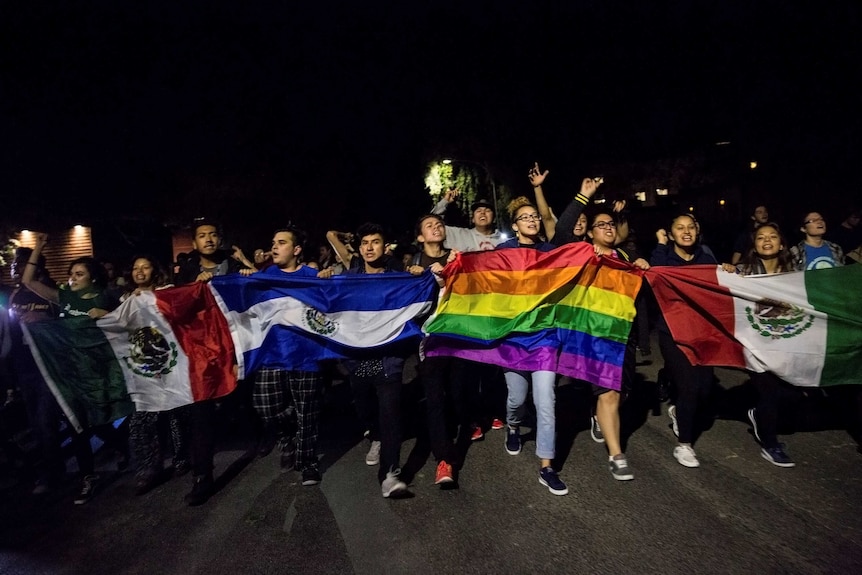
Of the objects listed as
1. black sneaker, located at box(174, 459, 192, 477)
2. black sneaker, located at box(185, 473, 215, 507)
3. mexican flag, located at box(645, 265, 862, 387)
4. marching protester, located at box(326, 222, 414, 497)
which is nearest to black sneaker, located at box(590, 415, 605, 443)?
mexican flag, located at box(645, 265, 862, 387)

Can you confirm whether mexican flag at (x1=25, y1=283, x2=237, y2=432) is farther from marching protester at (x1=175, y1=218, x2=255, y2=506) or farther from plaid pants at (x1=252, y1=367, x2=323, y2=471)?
plaid pants at (x1=252, y1=367, x2=323, y2=471)

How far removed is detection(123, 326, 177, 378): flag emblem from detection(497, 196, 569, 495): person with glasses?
2.94 metres

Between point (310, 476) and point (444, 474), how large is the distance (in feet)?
3.75

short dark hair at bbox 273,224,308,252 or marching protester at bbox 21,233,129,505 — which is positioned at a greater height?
short dark hair at bbox 273,224,308,252

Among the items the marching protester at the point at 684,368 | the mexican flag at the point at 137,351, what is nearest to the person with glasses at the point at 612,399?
the marching protester at the point at 684,368

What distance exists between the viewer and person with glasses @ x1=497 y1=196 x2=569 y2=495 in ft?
12.6

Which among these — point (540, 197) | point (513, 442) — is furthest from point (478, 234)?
point (513, 442)

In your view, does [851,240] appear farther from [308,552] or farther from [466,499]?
[308,552]

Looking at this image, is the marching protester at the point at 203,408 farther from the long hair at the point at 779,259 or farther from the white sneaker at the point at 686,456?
the long hair at the point at 779,259

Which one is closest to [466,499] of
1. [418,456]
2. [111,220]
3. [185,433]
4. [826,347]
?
[418,456]

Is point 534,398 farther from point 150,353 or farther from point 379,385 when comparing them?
point 150,353

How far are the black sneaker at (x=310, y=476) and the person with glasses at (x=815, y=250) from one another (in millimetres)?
5148

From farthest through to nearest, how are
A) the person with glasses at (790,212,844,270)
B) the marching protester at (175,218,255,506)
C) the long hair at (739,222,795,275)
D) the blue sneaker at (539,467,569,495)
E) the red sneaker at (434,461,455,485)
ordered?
the person with glasses at (790,212,844,270), the long hair at (739,222,795,275), the marching protester at (175,218,255,506), the red sneaker at (434,461,455,485), the blue sneaker at (539,467,569,495)

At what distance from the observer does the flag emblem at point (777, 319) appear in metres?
4.17
